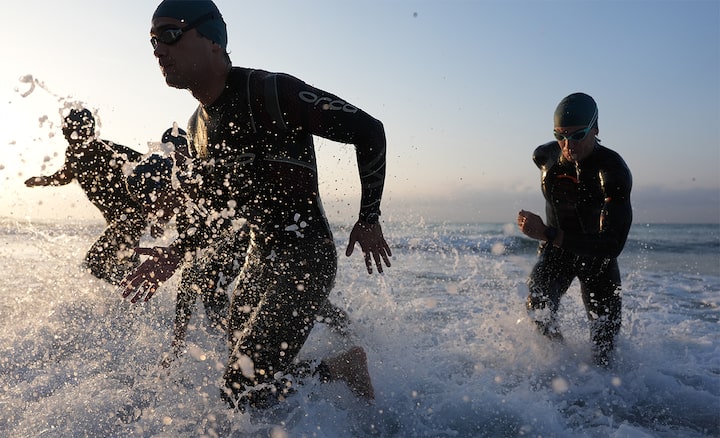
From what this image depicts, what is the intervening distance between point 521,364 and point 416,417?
5.29ft

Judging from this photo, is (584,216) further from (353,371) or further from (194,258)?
(194,258)

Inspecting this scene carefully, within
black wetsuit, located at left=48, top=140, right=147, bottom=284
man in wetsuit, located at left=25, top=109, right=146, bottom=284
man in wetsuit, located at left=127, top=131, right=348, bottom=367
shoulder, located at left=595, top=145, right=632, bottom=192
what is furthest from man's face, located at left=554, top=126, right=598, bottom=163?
black wetsuit, located at left=48, top=140, right=147, bottom=284

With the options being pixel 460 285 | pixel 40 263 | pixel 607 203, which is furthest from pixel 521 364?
pixel 40 263

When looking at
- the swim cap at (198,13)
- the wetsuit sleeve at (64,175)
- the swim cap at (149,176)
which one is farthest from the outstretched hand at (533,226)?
the wetsuit sleeve at (64,175)

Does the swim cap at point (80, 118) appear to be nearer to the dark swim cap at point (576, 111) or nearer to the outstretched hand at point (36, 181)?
the outstretched hand at point (36, 181)

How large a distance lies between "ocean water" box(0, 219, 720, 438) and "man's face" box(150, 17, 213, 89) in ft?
5.34

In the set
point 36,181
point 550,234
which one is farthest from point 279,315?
point 36,181

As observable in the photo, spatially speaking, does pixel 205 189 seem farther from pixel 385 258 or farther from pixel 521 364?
pixel 521 364

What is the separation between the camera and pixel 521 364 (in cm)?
439

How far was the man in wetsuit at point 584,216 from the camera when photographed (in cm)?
374

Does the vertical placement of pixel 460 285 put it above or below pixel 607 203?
below

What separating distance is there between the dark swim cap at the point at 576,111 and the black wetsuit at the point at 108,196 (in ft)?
14.4

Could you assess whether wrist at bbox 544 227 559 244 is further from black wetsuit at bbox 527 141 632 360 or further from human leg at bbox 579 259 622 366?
human leg at bbox 579 259 622 366

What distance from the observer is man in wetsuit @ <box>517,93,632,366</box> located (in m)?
3.74
